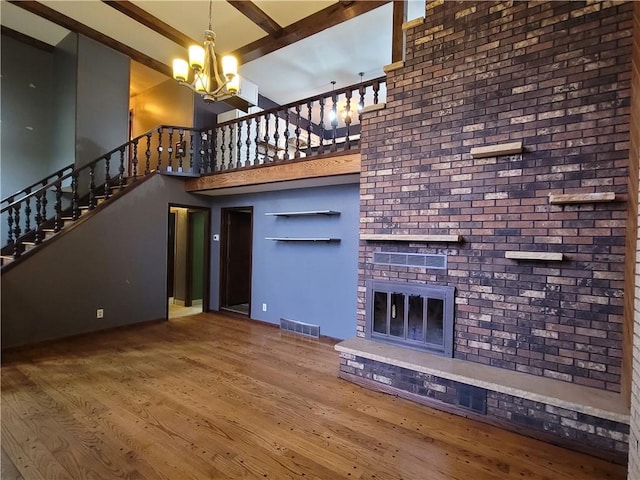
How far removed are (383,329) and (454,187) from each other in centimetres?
147

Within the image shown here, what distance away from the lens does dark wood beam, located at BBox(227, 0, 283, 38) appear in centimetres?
417

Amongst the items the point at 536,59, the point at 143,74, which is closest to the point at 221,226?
the point at 143,74

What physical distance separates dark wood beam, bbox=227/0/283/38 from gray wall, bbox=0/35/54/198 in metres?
3.70

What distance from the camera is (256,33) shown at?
4938 mm

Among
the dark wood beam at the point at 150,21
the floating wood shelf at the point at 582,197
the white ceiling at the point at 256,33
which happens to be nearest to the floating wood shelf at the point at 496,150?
the floating wood shelf at the point at 582,197

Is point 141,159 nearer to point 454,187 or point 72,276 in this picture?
point 72,276

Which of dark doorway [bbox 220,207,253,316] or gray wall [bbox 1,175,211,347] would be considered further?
dark doorway [bbox 220,207,253,316]

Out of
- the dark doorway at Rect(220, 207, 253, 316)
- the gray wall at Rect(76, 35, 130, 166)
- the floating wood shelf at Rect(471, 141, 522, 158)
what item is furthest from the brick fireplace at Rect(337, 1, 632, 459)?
the gray wall at Rect(76, 35, 130, 166)

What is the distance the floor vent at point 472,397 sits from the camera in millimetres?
2422

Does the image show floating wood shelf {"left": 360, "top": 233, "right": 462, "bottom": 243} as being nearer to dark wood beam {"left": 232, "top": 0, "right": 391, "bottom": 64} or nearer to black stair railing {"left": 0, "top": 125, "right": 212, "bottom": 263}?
dark wood beam {"left": 232, "top": 0, "right": 391, "bottom": 64}

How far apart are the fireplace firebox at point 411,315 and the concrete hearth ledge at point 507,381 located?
98mm

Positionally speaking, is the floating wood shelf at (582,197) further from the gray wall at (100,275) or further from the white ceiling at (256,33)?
the gray wall at (100,275)

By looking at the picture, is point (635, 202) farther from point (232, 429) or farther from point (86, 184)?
point (86, 184)

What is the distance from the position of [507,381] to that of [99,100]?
6.70 meters
